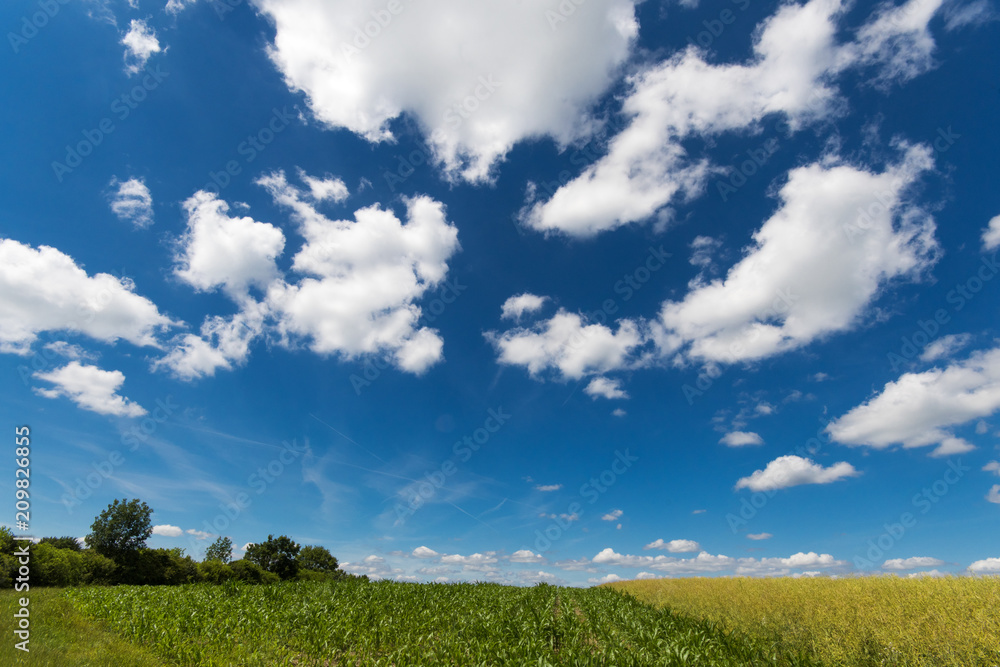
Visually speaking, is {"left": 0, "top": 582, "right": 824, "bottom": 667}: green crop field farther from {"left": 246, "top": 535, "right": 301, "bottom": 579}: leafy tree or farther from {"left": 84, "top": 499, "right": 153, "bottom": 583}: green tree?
{"left": 246, "top": 535, "right": 301, "bottom": 579}: leafy tree

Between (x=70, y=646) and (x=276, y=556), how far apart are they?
252ft

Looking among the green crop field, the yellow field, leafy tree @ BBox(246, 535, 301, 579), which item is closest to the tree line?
leafy tree @ BBox(246, 535, 301, 579)

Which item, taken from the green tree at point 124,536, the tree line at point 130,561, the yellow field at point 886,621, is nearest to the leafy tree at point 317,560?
the tree line at point 130,561

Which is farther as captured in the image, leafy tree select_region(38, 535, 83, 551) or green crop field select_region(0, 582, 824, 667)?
leafy tree select_region(38, 535, 83, 551)

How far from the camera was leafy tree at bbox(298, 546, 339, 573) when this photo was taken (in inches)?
3039

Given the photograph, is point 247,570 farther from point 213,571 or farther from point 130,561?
point 130,561

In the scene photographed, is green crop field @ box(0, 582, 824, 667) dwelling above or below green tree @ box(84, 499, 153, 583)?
below

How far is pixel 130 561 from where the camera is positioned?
52.4 m

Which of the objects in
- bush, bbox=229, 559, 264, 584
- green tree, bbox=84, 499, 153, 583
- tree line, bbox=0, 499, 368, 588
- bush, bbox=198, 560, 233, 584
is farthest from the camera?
bush, bbox=229, 559, 264, 584

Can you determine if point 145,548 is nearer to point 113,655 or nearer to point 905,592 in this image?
point 113,655

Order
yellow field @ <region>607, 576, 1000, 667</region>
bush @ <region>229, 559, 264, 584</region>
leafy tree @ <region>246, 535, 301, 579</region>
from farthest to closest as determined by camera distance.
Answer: leafy tree @ <region>246, 535, 301, 579</region>, bush @ <region>229, 559, 264, 584</region>, yellow field @ <region>607, 576, 1000, 667</region>

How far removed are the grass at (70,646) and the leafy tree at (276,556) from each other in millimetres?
68925

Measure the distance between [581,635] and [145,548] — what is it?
66.7 m

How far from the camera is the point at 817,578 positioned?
55.6 feet
